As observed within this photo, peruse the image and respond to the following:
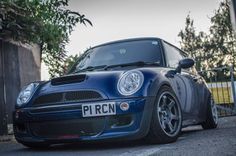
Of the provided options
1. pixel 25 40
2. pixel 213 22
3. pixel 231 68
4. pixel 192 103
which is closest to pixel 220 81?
pixel 231 68

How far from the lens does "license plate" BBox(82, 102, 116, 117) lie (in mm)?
4938

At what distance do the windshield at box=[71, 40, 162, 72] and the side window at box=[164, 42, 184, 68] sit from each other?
7.1 inches

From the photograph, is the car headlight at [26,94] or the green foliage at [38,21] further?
the green foliage at [38,21]

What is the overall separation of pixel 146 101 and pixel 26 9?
4.75 metres

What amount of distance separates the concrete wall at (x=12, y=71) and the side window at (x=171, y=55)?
12.2 feet

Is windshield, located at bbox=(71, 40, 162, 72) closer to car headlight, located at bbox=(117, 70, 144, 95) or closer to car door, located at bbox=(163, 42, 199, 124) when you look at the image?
car door, located at bbox=(163, 42, 199, 124)

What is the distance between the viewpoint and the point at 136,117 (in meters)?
4.97

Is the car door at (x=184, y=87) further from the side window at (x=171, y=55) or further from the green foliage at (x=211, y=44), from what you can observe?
the green foliage at (x=211, y=44)

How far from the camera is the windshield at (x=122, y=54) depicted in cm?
612

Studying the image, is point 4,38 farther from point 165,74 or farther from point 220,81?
point 220,81

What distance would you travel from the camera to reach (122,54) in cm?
630

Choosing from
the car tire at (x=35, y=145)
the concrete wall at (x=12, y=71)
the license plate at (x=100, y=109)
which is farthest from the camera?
the concrete wall at (x=12, y=71)

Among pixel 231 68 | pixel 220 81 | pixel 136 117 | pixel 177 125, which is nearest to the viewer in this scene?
pixel 136 117

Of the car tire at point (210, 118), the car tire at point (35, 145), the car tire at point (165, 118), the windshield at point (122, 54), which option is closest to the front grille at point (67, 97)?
the car tire at point (35, 145)
